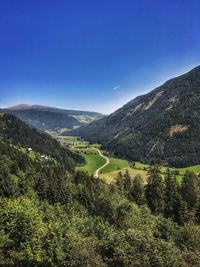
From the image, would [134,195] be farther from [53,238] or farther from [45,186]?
[53,238]

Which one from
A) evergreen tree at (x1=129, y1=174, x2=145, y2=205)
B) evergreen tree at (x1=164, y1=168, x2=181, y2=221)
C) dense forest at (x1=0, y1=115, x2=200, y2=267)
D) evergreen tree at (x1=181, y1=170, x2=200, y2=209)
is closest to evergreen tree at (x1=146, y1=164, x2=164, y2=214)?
dense forest at (x1=0, y1=115, x2=200, y2=267)

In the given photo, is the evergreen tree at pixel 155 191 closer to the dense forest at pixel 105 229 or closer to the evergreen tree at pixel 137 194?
the dense forest at pixel 105 229

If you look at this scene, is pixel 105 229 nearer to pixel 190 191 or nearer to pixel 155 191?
pixel 155 191

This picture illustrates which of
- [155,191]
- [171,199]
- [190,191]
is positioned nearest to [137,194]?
[155,191]

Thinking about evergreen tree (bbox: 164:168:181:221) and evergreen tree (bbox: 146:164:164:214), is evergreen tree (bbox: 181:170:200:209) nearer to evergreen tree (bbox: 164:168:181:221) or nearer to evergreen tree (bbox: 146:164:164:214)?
evergreen tree (bbox: 164:168:181:221)

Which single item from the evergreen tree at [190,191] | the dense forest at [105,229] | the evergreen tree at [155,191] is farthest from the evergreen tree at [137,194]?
the evergreen tree at [190,191]

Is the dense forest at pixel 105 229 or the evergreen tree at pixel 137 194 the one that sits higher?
the dense forest at pixel 105 229

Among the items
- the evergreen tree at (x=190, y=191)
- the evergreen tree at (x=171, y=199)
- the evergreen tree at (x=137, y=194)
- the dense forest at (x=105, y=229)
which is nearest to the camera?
the dense forest at (x=105, y=229)

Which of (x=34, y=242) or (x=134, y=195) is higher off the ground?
(x=34, y=242)

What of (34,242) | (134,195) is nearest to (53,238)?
(34,242)
